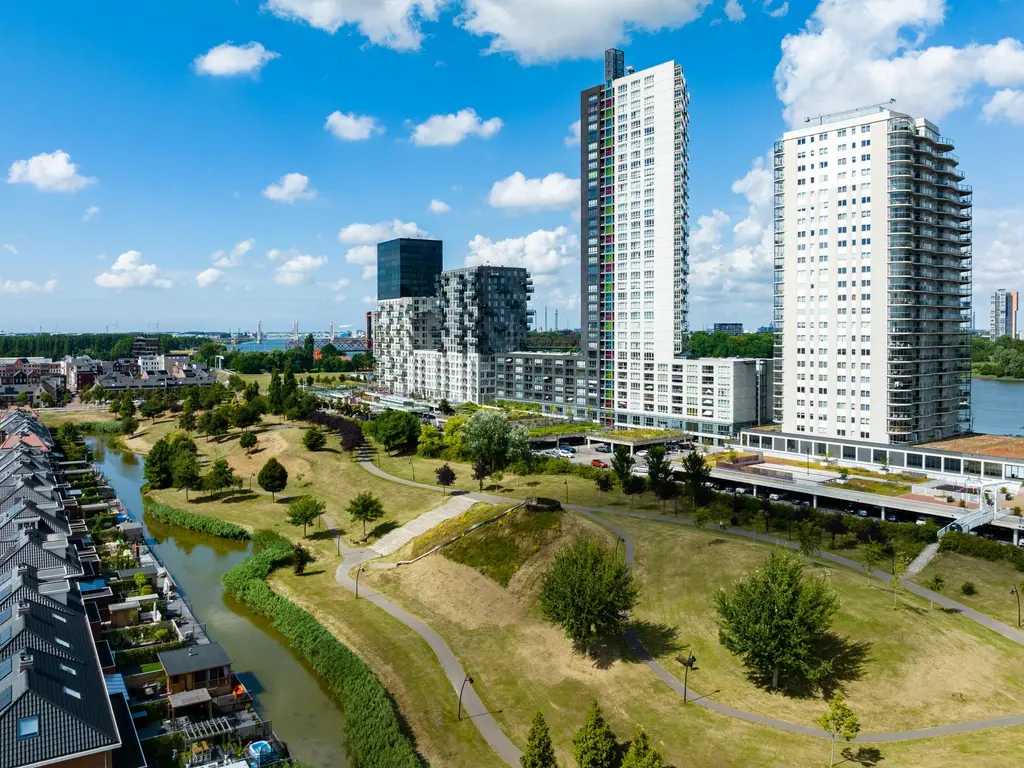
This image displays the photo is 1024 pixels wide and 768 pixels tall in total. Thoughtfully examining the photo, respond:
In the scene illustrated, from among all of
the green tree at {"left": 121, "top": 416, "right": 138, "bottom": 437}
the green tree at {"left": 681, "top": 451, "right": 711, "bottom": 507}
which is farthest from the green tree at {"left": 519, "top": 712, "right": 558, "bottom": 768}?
the green tree at {"left": 121, "top": 416, "right": 138, "bottom": 437}

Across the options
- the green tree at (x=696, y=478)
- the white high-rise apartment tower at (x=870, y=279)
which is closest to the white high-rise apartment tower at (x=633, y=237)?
the white high-rise apartment tower at (x=870, y=279)

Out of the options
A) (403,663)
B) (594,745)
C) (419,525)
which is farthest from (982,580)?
(419,525)

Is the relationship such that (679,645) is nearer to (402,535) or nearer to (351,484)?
(402,535)

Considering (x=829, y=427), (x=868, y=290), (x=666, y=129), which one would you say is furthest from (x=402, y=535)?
(x=666, y=129)

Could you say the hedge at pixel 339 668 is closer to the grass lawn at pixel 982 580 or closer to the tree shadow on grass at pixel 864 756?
the tree shadow on grass at pixel 864 756

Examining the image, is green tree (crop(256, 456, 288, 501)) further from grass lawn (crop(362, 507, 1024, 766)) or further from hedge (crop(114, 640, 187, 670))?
hedge (crop(114, 640, 187, 670))

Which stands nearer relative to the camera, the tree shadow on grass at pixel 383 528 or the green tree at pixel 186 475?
the tree shadow on grass at pixel 383 528
